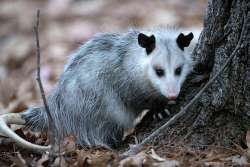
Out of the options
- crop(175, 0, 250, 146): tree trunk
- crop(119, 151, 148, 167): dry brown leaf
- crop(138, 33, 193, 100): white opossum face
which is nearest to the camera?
crop(119, 151, 148, 167): dry brown leaf

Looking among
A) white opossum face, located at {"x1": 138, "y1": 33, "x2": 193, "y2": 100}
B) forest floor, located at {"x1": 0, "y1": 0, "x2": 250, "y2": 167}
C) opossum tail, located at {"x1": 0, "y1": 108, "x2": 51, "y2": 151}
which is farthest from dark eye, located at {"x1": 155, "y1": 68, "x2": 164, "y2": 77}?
opossum tail, located at {"x1": 0, "y1": 108, "x2": 51, "y2": 151}

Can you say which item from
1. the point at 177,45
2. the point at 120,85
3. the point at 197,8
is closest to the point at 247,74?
the point at 177,45

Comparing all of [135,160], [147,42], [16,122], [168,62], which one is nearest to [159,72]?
[168,62]

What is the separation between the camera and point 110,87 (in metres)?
3.34

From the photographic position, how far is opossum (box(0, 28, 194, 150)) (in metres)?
3.24

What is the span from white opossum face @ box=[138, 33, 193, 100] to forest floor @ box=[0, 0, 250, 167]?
236 millimetres

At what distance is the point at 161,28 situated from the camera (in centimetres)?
360

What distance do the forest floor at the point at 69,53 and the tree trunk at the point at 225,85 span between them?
0.28 ft

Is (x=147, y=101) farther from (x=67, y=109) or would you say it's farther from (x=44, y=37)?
(x=44, y=37)

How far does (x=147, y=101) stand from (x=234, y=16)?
0.88 meters

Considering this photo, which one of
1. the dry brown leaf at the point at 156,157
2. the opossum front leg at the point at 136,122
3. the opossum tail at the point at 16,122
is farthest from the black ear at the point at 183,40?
the opossum tail at the point at 16,122

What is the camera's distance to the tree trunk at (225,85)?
2736 millimetres

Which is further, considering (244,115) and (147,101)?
(147,101)

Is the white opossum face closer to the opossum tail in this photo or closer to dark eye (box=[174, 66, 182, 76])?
dark eye (box=[174, 66, 182, 76])
